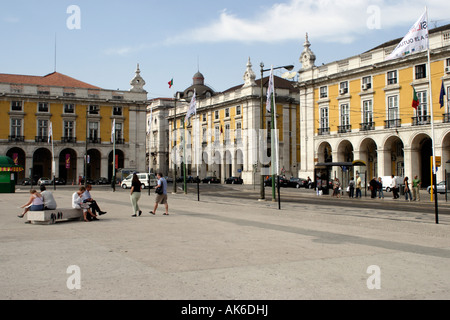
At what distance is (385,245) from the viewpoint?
10797 millimetres

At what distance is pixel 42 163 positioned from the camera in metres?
71.4

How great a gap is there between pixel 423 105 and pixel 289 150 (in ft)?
101

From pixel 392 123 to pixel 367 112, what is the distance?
366cm

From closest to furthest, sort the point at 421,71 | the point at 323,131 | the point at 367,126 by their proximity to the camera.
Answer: the point at 421,71
the point at 367,126
the point at 323,131

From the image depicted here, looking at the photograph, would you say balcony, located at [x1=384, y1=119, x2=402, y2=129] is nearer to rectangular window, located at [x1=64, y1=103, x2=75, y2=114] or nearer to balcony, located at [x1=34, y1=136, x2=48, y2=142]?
rectangular window, located at [x1=64, y1=103, x2=75, y2=114]

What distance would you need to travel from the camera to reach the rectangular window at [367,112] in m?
50.6

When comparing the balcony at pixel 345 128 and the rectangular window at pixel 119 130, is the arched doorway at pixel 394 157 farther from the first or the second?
the rectangular window at pixel 119 130

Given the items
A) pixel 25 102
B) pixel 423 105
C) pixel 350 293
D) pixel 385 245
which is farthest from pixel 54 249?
pixel 25 102

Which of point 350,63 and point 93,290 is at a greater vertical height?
point 350,63

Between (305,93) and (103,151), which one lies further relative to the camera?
(103,151)

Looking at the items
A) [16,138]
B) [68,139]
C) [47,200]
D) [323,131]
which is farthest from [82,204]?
[68,139]

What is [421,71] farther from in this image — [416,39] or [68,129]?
[68,129]

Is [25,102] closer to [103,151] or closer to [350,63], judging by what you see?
[103,151]
